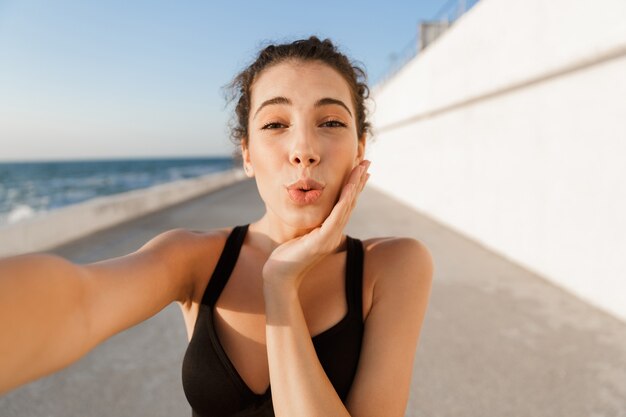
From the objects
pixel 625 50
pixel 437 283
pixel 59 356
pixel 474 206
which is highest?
pixel 625 50

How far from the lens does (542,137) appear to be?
233 inches

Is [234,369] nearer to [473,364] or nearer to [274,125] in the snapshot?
[274,125]

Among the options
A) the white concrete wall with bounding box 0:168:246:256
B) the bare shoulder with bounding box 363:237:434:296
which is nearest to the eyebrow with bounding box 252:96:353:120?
the bare shoulder with bounding box 363:237:434:296

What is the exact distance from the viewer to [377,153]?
74.3ft

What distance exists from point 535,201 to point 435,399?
4376 mm

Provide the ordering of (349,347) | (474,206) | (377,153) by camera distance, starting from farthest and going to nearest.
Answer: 1. (377,153)
2. (474,206)
3. (349,347)

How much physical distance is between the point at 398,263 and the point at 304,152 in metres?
0.54

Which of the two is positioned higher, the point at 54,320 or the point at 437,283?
the point at 54,320

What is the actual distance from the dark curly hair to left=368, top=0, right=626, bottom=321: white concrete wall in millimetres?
4233

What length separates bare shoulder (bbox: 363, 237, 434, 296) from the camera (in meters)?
1.38

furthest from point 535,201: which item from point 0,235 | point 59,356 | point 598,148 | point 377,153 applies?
point 377,153

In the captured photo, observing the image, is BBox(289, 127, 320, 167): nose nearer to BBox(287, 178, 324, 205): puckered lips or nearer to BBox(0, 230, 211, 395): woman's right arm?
BBox(287, 178, 324, 205): puckered lips

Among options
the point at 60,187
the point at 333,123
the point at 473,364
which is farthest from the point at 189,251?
the point at 60,187

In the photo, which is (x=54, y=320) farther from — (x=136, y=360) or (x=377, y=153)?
(x=377, y=153)
